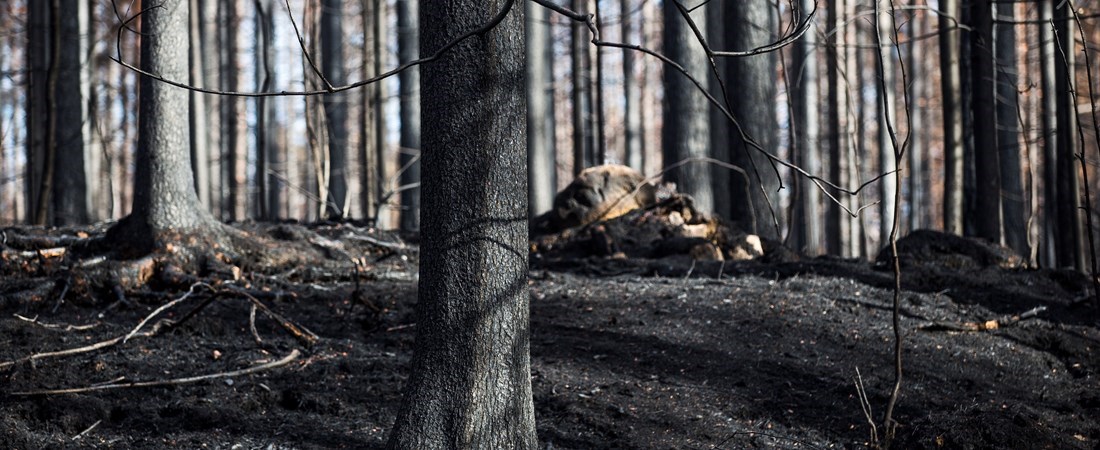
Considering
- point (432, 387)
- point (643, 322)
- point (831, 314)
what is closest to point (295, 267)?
point (643, 322)

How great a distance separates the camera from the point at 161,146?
622 centimetres

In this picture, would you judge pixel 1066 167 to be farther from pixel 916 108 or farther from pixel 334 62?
pixel 916 108

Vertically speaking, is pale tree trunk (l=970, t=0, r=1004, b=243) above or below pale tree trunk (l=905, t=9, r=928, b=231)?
below

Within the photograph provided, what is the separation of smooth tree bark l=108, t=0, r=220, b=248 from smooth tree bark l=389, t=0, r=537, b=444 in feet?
10.8

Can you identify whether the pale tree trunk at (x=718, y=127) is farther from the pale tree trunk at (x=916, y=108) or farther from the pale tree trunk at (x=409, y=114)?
the pale tree trunk at (x=916, y=108)

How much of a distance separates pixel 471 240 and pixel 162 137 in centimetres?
366

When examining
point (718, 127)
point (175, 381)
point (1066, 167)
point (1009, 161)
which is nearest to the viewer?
point (175, 381)

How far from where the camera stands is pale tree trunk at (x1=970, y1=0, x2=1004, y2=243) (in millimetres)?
7859

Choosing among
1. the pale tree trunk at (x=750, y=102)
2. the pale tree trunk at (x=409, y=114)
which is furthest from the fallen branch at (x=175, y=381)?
the pale tree trunk at (x=409, y=114)

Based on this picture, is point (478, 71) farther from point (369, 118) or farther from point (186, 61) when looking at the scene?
point (369, 118)

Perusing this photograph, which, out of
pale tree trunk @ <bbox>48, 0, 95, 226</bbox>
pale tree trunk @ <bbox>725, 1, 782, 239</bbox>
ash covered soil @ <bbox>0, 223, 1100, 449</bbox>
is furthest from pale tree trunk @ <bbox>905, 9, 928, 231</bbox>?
pale tree trunk @ <bbox>48, 0, 95, 226</bbox>

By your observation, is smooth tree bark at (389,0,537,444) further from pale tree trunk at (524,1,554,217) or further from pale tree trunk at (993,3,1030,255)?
pale tree trunk at (993,3,1030,255)

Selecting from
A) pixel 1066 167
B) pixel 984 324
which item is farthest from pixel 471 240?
pixel 1066 167

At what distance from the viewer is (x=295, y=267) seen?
6.87 metres
